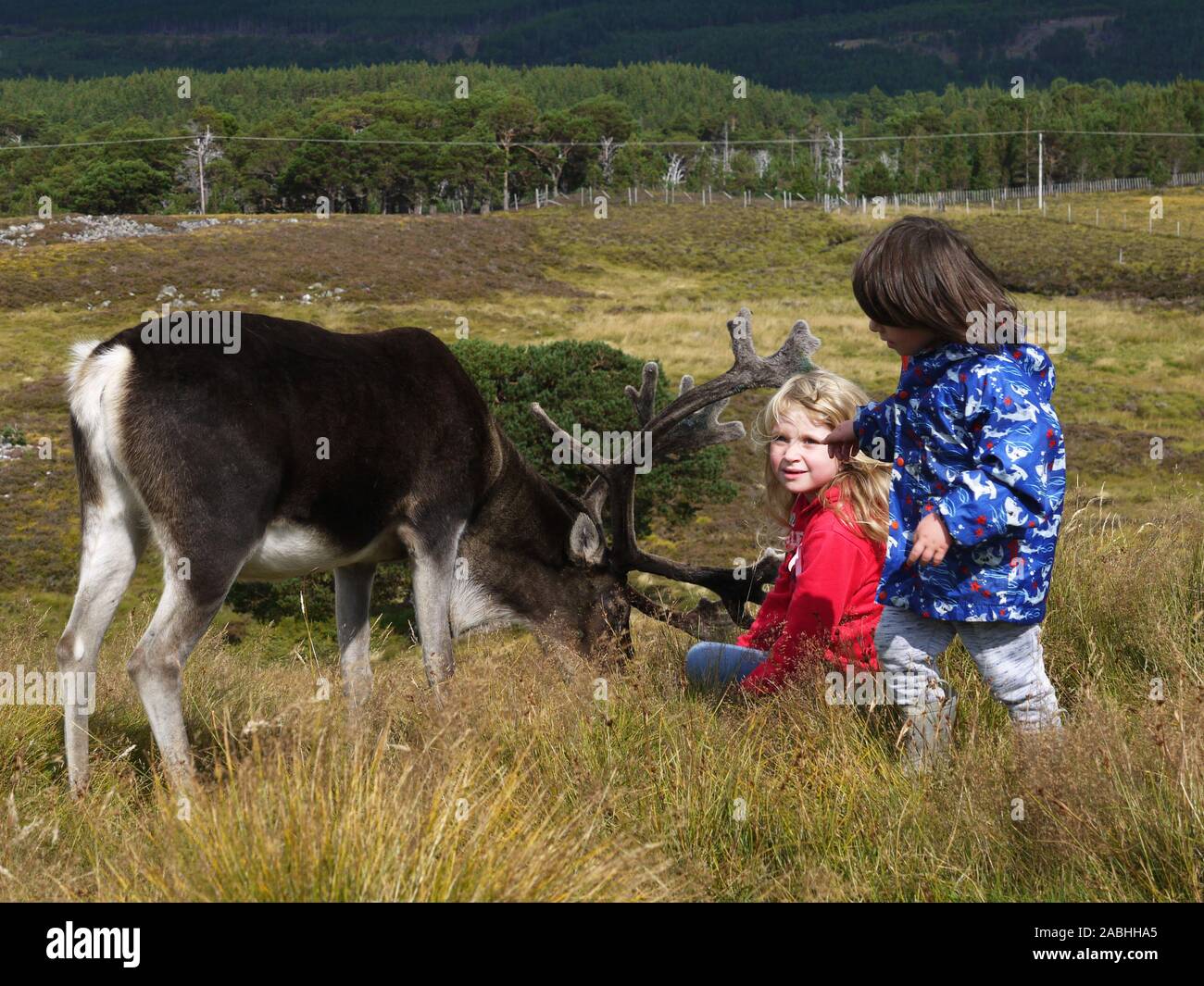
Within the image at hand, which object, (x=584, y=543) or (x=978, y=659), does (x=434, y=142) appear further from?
(x=978, y=659)

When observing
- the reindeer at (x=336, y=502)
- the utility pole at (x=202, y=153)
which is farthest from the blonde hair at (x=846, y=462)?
the utility pole at (x=202, y=153)

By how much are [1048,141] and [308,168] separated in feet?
207

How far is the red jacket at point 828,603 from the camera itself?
4543 millimetres

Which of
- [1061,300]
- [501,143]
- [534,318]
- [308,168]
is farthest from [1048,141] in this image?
[534,318]

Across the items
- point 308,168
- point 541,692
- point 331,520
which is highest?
point 308,168

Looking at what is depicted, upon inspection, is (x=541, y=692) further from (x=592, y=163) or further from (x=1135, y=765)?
(x=592, y=163)

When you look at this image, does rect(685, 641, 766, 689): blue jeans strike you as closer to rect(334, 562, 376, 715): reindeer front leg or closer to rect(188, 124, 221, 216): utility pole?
rect(334, 562, 376, 715): reindeer front leg

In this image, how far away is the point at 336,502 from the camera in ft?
17.0

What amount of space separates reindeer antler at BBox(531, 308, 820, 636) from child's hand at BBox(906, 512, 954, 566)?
9.48 ft

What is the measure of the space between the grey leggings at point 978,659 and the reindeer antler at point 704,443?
2428 millimetres

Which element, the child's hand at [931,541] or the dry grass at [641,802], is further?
the child's hand at [931,541]

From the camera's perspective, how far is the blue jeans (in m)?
5.00

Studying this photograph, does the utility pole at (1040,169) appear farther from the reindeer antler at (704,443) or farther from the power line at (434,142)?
the reindeer antler at (704,443)

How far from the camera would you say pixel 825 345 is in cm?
3659
